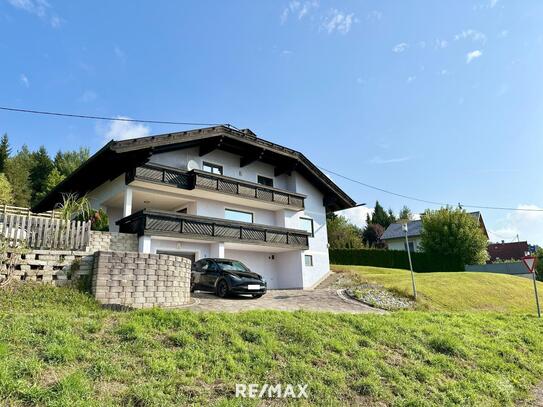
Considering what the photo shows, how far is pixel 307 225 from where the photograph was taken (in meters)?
24.8

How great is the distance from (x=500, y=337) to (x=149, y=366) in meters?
9.34

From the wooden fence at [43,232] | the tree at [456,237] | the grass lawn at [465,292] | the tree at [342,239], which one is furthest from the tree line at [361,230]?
the wooden fence at [43,232]

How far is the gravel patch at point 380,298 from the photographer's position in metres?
15.7

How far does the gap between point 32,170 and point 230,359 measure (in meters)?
50.7

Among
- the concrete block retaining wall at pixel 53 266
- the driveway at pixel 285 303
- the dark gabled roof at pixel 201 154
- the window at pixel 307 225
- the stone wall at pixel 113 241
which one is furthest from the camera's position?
the window at pixel 307 225

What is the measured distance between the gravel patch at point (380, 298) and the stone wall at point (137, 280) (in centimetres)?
802

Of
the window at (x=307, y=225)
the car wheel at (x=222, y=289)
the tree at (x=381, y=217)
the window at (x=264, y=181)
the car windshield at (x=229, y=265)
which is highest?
the tree at (x=381, y=217)

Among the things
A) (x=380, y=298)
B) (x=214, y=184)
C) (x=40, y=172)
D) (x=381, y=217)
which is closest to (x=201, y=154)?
(x=214, y=184)

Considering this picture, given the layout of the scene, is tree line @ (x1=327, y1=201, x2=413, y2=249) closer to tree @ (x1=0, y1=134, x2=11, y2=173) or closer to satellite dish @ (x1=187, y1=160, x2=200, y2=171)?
satellite dish @ (x1=187, y1=160, x2=200, y2=171)

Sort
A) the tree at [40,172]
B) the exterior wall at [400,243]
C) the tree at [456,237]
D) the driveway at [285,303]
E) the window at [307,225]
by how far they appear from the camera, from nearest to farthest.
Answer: the driveway at [285,303], the window at [307,225], the tree at [456,237], the tree at [40,172], the exterior wall at [400,243]

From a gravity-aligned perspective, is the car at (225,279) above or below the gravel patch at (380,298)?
above

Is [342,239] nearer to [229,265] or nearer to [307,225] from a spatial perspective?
[307,225]

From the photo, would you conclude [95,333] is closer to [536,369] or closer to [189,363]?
[189,363]

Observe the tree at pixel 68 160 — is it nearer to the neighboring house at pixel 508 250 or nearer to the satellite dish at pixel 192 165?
the satellite dish at pixel 192 165
